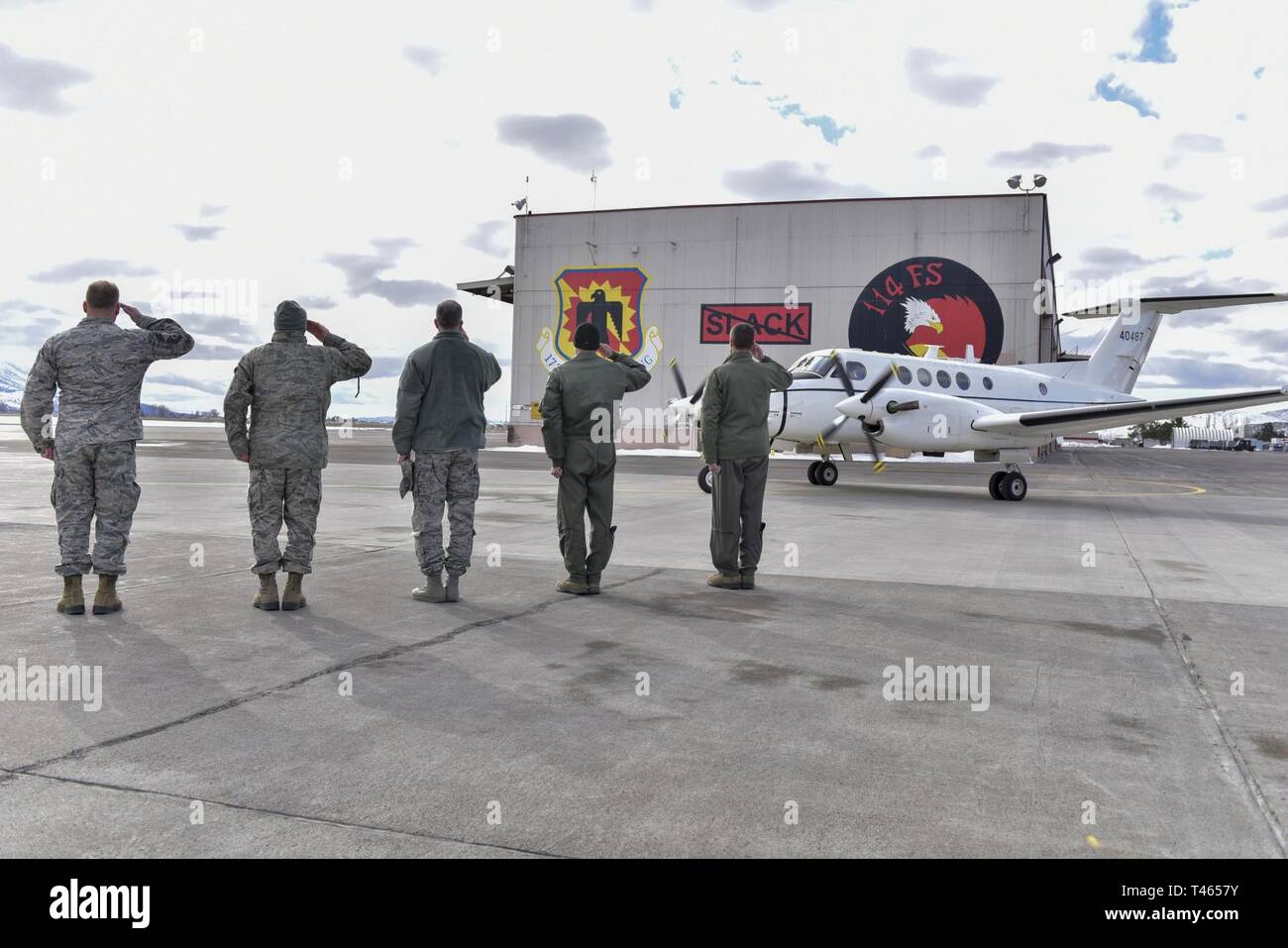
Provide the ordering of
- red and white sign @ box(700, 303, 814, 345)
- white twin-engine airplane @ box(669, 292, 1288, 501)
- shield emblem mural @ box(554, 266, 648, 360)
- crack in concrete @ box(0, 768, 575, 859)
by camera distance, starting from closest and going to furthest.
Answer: crack in concrete @ box(0, 768, 575, 859), white twin-engine airplane @ box(669, 292, 1288, 501), red and white sign @ box(700, 303, 814, 345), shield emblem mural @ box(554, 266, 648, 360)

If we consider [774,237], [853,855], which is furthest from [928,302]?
[853,855]

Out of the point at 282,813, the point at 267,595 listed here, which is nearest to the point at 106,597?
the point at 267,595

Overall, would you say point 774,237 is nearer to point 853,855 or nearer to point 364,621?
point 364,621

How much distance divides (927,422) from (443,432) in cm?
1196

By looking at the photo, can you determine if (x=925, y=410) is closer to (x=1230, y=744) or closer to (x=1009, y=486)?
(x=1009, y=486)

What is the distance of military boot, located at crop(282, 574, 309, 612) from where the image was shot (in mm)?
5855

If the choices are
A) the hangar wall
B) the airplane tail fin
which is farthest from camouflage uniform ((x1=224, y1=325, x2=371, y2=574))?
the hangar wall

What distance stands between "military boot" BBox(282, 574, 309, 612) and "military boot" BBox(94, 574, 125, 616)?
100cm

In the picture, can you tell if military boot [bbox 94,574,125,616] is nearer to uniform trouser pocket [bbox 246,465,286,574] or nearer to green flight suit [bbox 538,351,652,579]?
uniform trouser pocket [bbox 246,465,286,574]

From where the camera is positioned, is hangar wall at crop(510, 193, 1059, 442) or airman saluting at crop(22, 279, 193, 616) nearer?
airman saluting at crop(22, 279, 193, 616)

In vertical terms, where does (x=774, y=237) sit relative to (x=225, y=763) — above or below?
above
